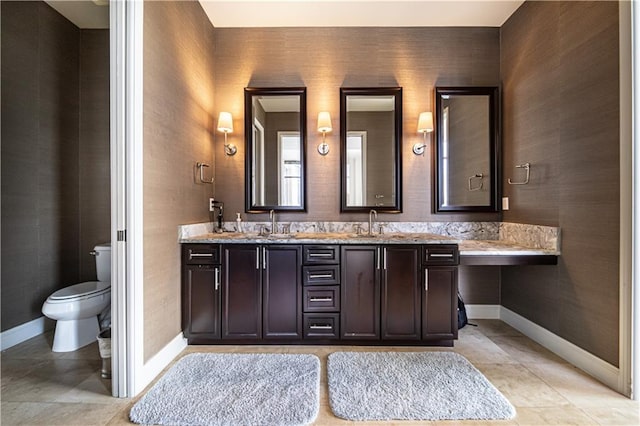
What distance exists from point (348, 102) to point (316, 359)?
239cm

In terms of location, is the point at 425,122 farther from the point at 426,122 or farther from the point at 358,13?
the point at 358,13

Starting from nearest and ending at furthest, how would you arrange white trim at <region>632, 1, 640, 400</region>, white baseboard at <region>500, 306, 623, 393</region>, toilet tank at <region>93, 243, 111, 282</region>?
1. white trim at <region>632, 1, 640, 400</region>
2. white baseboard at <region>500, 306, 623, 393</region>
3. toilet tank at <region>93, 243, 111, 282</region>

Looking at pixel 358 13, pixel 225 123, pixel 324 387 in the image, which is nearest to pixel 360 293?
pixel 324 387

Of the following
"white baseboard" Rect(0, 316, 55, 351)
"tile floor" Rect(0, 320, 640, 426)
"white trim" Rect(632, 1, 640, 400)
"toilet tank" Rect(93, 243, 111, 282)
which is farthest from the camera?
"toilet tank" Rect(93, 243, 111, 282)

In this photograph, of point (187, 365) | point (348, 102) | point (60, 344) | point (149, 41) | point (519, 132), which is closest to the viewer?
point (149, 41)

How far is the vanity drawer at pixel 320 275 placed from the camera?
254 cm

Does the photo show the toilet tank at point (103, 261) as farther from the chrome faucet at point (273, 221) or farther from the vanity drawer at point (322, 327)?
the vanity drawer at point (322, 327)

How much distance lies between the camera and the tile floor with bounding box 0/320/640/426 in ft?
5.48

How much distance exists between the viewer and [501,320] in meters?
3.12

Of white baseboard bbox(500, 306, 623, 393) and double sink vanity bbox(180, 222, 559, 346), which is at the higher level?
double sink vanity bbox(180, 222, 559, 346)

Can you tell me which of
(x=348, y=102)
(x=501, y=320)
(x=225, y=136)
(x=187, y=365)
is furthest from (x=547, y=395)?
(x=225, y=136)

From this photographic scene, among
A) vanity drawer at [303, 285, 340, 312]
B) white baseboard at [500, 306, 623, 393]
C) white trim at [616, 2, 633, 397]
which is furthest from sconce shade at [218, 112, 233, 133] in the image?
white baseboard at [500, 306, 623, 393]

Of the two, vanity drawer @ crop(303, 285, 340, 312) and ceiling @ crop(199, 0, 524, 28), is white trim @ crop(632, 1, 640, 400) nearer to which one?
ceiling @ crop(199, 0, 524, 28)

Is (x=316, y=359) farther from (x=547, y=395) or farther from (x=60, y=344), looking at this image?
(x=60, y=344)
